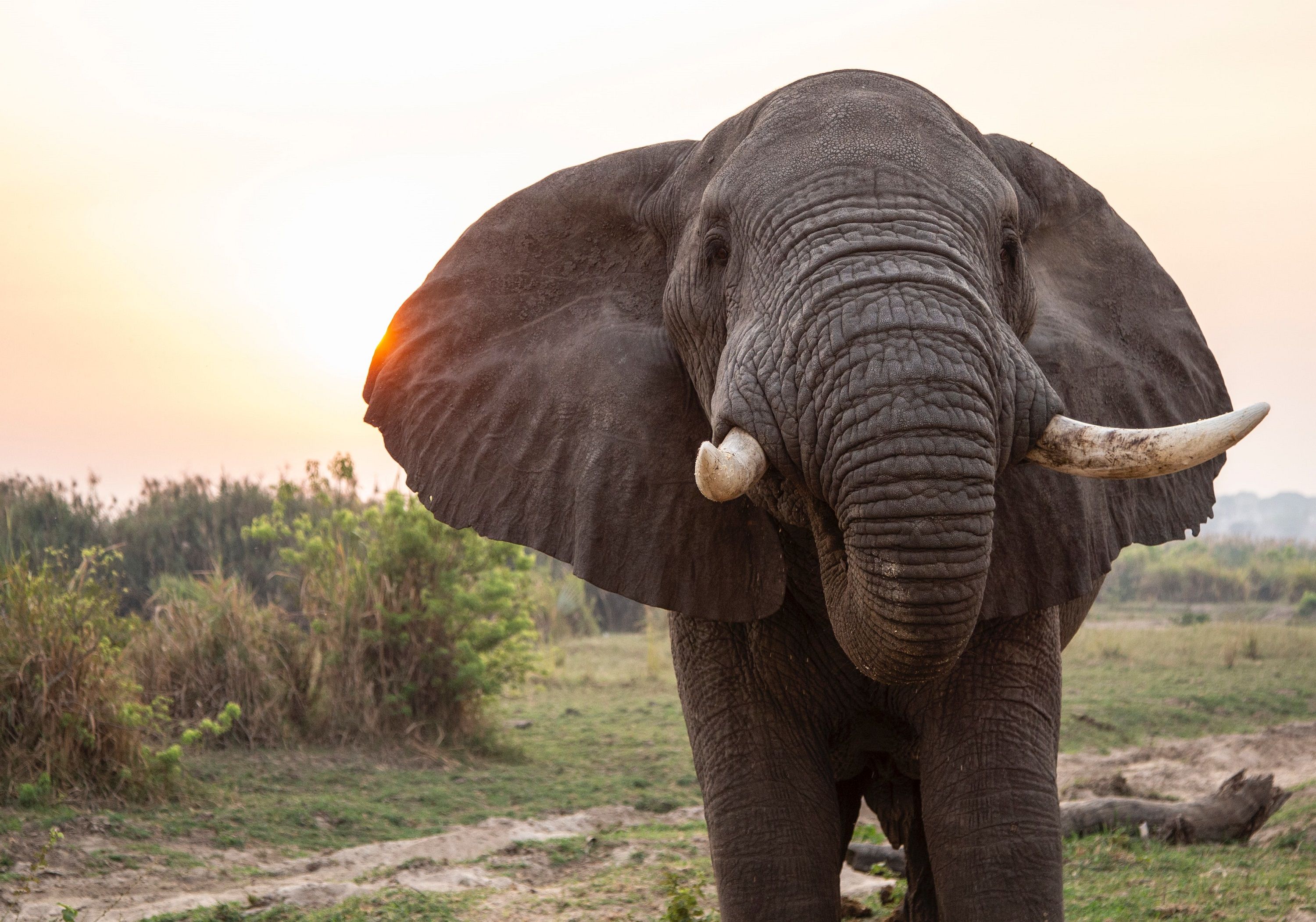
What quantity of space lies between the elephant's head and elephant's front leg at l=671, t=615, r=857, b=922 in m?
0.31

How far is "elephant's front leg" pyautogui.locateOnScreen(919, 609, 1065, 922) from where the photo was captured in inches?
154

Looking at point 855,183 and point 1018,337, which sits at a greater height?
point 855,183

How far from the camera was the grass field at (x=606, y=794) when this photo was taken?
6406 millimetres

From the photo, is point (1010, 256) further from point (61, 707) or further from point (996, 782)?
point (61, 707)

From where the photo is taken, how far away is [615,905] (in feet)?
21.6

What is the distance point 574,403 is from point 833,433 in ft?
4.18

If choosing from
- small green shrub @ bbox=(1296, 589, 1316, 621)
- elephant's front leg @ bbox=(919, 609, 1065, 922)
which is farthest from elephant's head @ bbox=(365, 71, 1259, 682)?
small green shrub @ bbox=(1296, 589, 1316, 621)

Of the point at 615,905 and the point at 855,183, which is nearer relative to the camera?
the point at 855,183

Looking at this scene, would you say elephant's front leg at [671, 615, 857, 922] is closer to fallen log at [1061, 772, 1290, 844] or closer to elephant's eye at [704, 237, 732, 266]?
elephant's eye at [704, 237, 732, 266]

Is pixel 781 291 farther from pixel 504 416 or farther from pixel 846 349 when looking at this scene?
pixel 504 416

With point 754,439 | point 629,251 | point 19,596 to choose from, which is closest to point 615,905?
point 629,251

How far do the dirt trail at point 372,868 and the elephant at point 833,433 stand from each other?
302 centimetres

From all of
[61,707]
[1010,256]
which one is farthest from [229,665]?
[1010,256]

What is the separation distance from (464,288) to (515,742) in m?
7.51
